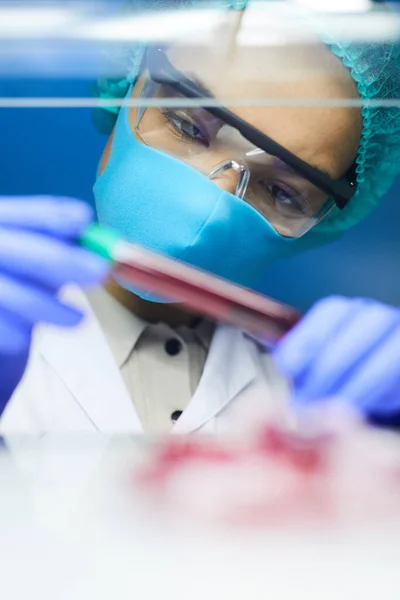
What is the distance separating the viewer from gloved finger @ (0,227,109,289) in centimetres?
85

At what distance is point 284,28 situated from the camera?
37.1 inches

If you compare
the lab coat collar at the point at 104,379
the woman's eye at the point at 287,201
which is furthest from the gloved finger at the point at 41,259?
the woman's eye at the point at 287,201

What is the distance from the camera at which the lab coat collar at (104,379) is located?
0.95 m

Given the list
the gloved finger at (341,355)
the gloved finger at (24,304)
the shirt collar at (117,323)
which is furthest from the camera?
the shirt collar at (117,323)

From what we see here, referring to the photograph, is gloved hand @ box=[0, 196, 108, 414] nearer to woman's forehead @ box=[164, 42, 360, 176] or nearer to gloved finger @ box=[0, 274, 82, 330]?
gloved finger @ box=[0, 274, 82, 330]

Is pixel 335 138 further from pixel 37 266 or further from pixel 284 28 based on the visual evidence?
pixel 37 266

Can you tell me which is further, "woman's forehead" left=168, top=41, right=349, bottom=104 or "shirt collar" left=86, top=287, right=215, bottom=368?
"shirt collar" left=86, top=287, right=215, bottom=368

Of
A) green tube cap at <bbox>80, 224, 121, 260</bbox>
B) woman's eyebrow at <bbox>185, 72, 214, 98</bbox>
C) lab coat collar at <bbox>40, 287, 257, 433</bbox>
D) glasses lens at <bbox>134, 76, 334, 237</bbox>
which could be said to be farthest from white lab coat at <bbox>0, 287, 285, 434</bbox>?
woman's eyebrow at <bbox>185, 72, 214, 98</bbox>

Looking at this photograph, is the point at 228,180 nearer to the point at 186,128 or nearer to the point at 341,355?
the point at 186,128

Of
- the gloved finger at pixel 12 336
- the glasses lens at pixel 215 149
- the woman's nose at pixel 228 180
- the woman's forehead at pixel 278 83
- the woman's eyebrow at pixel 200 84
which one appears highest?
the woman's forehead at pixel 278 83

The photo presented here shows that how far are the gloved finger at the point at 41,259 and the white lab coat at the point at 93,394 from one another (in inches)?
3.8

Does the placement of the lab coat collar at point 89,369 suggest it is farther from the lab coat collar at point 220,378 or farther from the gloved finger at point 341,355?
the gloved finger at point 341,355

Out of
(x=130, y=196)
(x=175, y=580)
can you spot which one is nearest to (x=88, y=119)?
(x=130, y=196)

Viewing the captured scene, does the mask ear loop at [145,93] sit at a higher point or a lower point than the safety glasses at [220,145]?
higher
